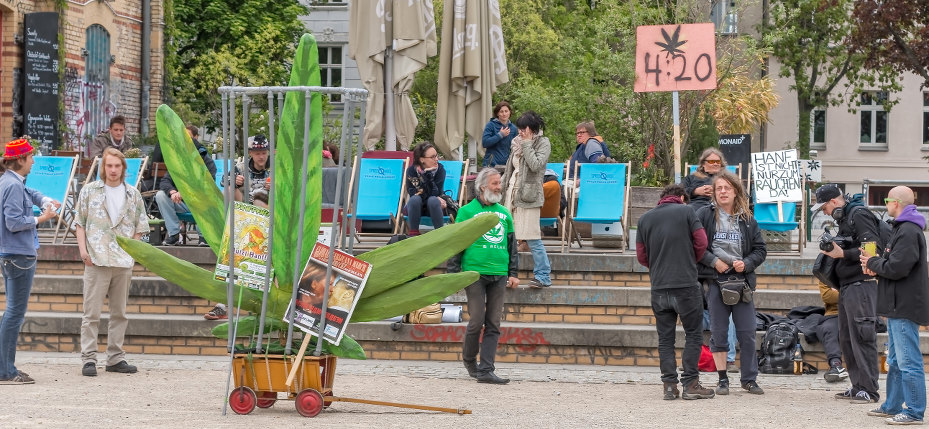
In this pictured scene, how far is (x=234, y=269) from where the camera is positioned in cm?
856

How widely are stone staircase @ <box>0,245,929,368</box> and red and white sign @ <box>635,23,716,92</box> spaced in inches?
78.1

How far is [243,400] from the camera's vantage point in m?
8.69

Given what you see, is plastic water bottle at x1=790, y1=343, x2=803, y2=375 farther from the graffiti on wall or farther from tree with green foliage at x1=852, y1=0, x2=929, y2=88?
tree with green foliage at x1=852, y1=0, x2=929, y2=88

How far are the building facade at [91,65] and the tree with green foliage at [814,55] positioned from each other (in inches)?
879

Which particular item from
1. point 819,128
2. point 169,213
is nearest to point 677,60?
point 169,213

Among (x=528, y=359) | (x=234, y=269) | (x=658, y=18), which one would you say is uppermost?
(x=658, y=18)

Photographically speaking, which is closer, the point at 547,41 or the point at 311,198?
the point at 311,198

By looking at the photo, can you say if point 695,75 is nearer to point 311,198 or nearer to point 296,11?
point 311,198

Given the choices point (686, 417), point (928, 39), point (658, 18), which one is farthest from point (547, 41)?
point (686, 417)

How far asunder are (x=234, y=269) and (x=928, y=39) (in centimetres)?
3306

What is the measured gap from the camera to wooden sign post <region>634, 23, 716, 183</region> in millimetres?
14242

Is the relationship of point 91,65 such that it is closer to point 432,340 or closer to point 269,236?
point 432,340

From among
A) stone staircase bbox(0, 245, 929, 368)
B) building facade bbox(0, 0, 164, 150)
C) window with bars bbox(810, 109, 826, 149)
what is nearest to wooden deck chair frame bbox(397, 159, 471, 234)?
stone staircase bbox(0, 245, 929, 368)

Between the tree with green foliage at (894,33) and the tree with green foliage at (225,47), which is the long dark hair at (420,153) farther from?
the tree with green foliage at (894,33)
